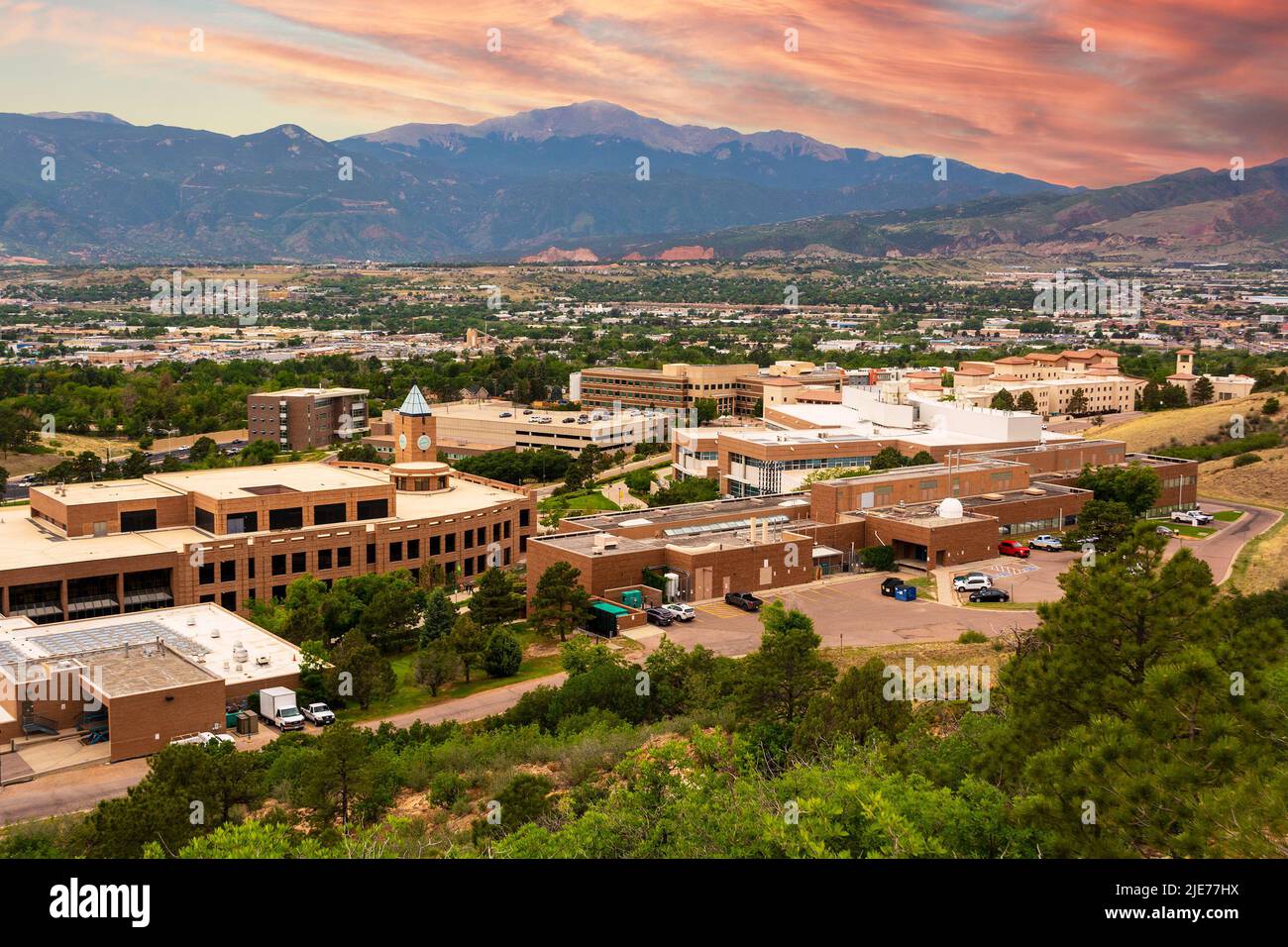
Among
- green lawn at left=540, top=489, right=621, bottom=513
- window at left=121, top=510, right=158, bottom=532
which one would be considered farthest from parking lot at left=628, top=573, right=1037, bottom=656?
green lawn at left=540, top=489, right=621, bottom=513

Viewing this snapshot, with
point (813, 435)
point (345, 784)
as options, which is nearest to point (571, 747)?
point (345, 784)

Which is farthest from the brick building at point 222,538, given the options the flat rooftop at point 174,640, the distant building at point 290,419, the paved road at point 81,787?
the distant building at point 290,419

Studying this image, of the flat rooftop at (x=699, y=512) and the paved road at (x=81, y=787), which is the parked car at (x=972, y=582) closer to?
the flat rooftop at (x=699, y=512)

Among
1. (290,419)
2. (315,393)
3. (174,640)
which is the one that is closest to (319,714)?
(174,640)

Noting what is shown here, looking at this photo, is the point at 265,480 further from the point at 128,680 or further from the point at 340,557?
the point at 128,680

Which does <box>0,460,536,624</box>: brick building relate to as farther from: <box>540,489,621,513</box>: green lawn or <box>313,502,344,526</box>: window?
<box>540,489,621,513</box>: green lawn
